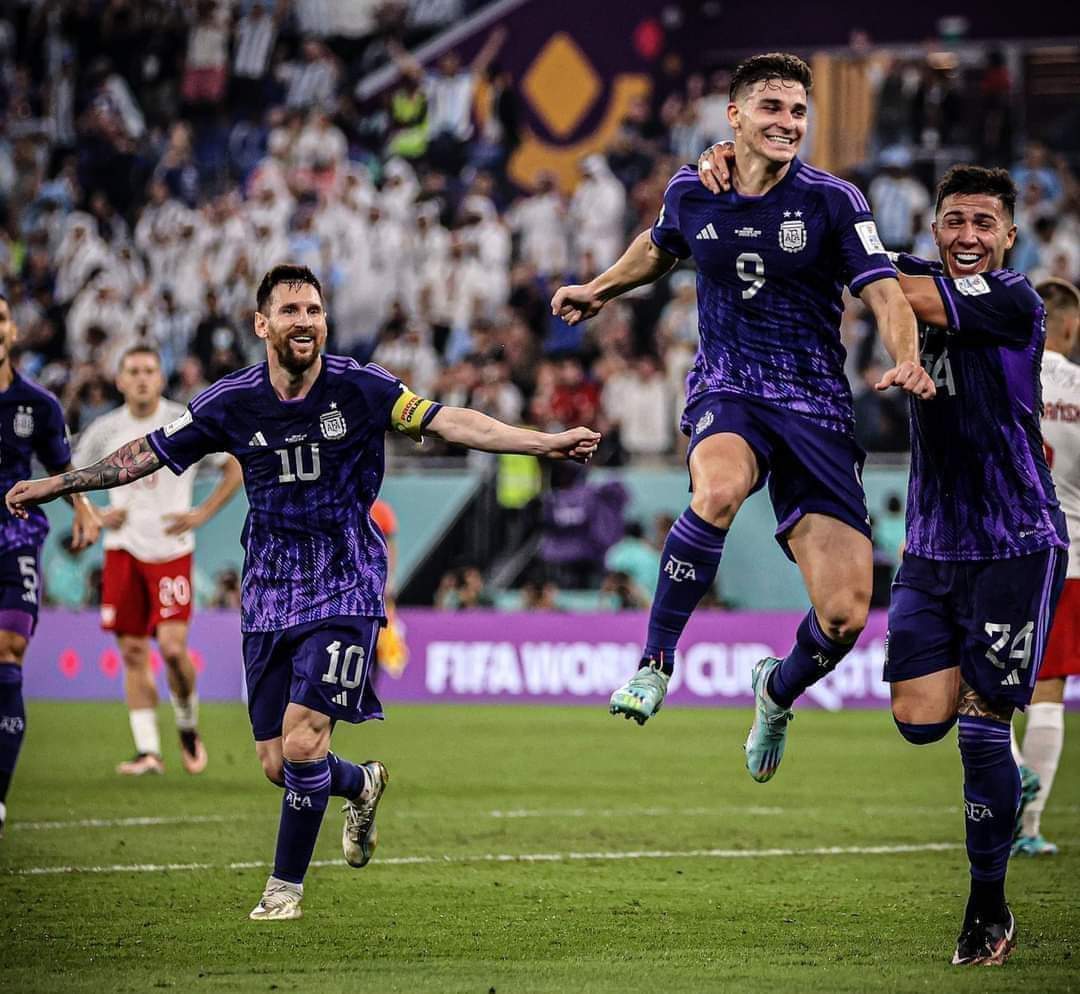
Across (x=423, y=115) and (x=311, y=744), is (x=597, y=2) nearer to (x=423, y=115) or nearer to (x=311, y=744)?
(x=423, y=115)

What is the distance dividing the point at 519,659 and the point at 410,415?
12.1 m

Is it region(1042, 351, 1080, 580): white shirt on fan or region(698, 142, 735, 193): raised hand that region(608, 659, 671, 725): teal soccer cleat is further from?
region(1042, 351, 1080, 580): white shirt on fan

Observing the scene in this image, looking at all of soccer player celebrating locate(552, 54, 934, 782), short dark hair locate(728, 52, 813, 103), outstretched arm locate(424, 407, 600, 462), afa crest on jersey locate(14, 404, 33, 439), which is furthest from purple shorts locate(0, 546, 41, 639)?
short dark hair locate(728, 52, 813, 103)

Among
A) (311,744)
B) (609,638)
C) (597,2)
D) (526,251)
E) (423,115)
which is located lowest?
(609,638)

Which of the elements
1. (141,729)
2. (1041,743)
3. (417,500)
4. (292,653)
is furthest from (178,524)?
(417,500)

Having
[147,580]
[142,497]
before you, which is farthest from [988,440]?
[142,497]

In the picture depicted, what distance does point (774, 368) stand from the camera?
24.7 ft

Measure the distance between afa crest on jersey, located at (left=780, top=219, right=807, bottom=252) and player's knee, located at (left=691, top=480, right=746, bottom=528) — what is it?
96cm

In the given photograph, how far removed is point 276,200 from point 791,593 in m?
10.3

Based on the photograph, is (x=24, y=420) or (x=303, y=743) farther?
(x=24, y=420)

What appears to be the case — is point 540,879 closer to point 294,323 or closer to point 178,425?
point 178,425

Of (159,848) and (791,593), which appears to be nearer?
(159,848)

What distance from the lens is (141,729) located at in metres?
14.1

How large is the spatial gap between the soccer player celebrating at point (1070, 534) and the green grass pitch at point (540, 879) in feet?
1.44
